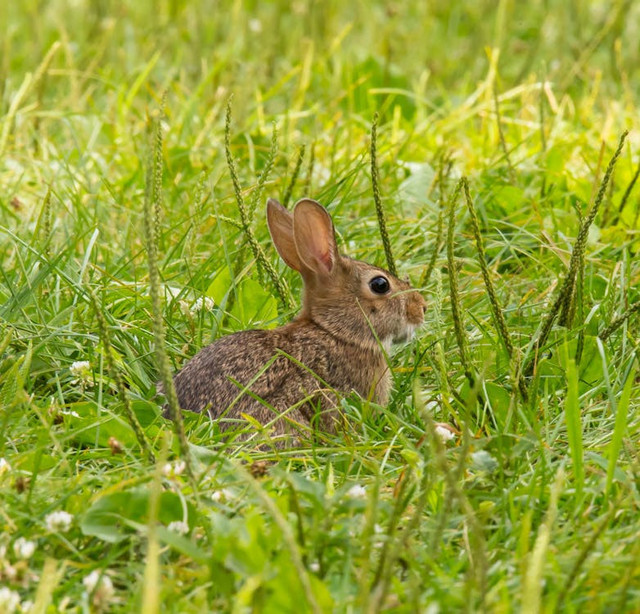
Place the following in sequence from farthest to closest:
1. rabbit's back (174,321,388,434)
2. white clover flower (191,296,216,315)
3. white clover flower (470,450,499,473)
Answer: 1. white clover flower (191,296,216,315)
2. rabbit's back (174,321,388,434)
3. white clover flower (470,450,499,473)

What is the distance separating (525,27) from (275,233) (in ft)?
17.5

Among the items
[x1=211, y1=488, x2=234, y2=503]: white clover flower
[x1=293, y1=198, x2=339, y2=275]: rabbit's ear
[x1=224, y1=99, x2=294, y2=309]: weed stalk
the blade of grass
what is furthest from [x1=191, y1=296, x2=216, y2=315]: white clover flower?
the blade of grass

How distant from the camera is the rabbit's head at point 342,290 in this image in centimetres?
449

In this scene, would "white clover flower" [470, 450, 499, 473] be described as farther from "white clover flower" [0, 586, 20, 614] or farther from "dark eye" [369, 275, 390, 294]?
"dark eye" [369, 275, 390, 294]

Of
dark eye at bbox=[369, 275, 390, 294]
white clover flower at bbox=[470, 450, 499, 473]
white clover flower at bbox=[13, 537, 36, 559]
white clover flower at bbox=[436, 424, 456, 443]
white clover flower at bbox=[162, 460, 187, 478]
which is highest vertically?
dark eye at bbox=[369, 275, 390, 294]

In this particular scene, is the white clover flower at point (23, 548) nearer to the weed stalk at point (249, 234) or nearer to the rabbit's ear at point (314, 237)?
the weed stalk at point (249, 234)

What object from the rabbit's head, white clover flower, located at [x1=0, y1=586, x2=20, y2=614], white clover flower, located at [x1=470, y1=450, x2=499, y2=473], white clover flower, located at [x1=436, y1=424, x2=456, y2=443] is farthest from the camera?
the rabbit's head

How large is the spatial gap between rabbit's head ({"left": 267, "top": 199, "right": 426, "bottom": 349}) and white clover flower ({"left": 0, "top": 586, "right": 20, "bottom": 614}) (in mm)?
2140

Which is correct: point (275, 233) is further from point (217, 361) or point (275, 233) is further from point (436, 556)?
point (436, 556)

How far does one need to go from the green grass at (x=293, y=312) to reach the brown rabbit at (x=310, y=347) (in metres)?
0.13

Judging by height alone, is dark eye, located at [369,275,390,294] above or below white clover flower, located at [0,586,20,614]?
above

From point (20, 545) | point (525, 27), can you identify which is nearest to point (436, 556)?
point (20, 545)

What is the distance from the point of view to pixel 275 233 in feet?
14.8

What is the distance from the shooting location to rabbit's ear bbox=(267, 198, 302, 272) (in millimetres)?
4465
